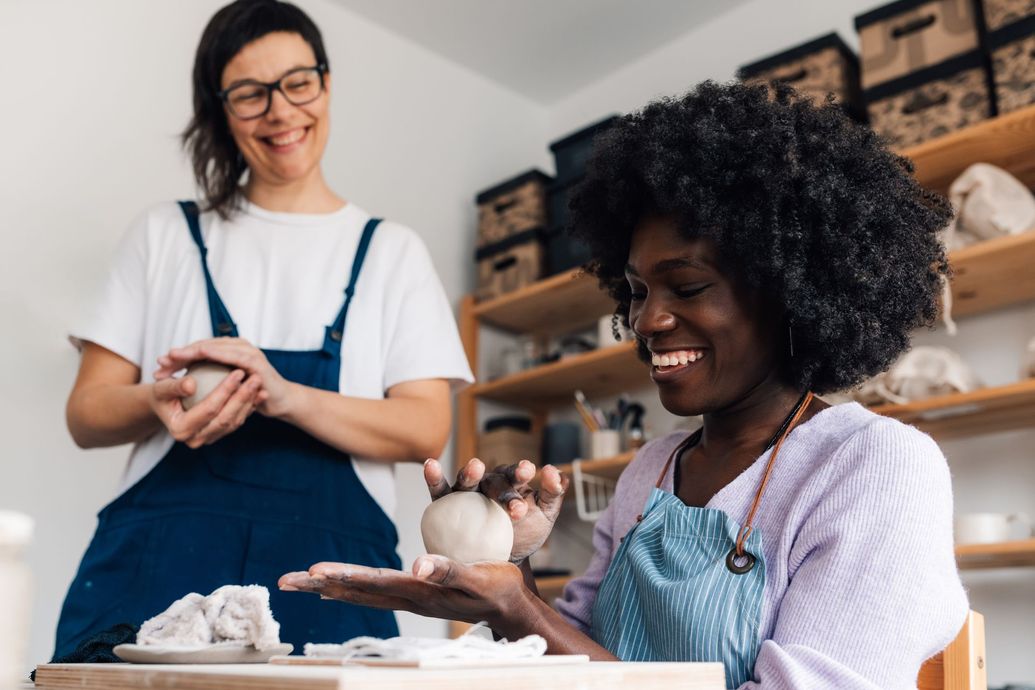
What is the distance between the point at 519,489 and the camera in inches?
32.9

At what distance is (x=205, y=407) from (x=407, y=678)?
0.78 meters

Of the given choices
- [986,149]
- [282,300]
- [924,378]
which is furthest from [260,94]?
[986,149]

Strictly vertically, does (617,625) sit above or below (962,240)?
below

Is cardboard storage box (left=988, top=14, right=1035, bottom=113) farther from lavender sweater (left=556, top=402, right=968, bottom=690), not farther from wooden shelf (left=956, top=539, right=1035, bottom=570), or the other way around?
lavender sweater (left=556, top=402, right=968, bottom=690)

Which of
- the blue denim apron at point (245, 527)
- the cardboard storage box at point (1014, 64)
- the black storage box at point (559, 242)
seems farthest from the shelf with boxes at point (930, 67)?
the blue denim apron at point (245, 527)

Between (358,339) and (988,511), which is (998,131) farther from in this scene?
(358,339)

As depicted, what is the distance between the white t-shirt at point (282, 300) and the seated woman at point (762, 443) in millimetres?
356

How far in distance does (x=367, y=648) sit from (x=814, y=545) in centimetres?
44

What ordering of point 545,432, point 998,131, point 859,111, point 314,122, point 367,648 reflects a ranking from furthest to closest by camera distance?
point 545,432 < point 859,111 < point 998,131 < point 314,122 < point 367,648

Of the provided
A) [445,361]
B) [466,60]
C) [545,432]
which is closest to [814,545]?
[445,361]

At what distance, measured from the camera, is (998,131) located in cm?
207

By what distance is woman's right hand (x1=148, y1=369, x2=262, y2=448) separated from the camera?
1.20 meters

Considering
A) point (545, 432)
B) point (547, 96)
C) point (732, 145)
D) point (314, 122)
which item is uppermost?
point (547, 96)

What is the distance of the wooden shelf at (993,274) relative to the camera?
6.53 ft
